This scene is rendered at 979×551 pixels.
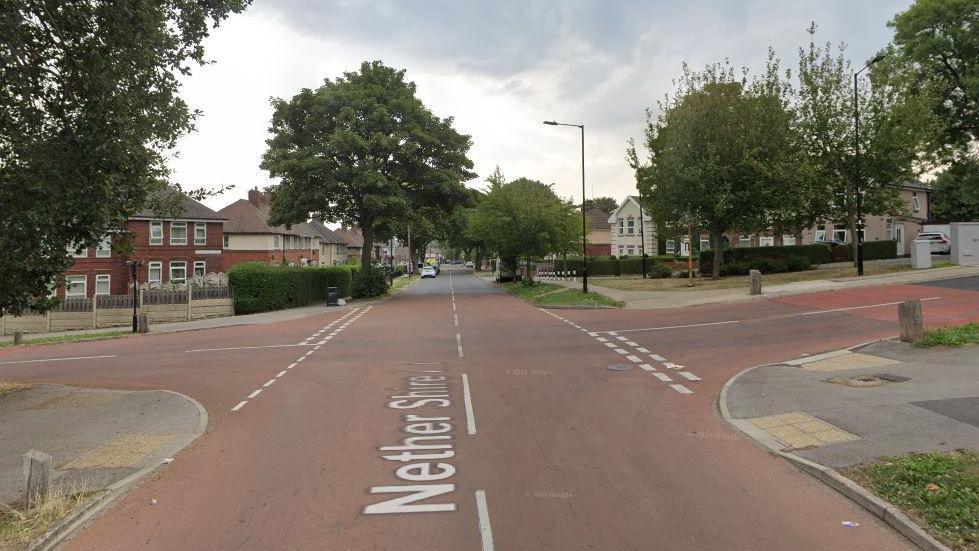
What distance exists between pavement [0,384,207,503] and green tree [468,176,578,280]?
30414 mm

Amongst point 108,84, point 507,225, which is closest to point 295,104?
point 507,225

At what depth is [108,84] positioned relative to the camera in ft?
31.3

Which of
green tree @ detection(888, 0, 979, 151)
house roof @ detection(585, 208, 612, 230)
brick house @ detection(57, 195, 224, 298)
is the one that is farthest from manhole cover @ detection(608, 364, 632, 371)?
house roof @ detection(585, 208, 612, 230)

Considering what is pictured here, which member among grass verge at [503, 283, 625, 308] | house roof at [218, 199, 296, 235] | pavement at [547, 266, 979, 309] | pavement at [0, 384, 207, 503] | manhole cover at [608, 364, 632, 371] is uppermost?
Result: house roof at [218, 199, 296, 235]

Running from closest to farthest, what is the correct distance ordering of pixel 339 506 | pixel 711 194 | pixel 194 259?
pixel 339 506
pixel 711 194
pixel 194 259

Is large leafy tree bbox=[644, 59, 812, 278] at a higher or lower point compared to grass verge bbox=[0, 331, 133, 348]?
higher

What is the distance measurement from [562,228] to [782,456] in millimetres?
33402

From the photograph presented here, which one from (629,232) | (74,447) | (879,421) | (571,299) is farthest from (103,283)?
(629,232)

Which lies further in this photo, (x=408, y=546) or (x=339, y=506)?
(x=339, y=506)

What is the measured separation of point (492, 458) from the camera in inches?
258

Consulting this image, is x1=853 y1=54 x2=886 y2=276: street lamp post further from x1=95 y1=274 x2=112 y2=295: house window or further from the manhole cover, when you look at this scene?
x1=95 y1=274 x2=112 y2=295: house window

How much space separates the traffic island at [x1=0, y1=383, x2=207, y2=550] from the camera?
5148 mm

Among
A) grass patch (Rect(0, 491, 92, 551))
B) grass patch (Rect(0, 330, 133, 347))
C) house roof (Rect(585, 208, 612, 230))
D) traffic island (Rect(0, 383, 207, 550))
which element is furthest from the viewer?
house roof (Rect(585, 208, 612, 230))

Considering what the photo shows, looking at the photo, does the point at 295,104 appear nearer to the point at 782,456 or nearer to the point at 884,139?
the point at 884,139
